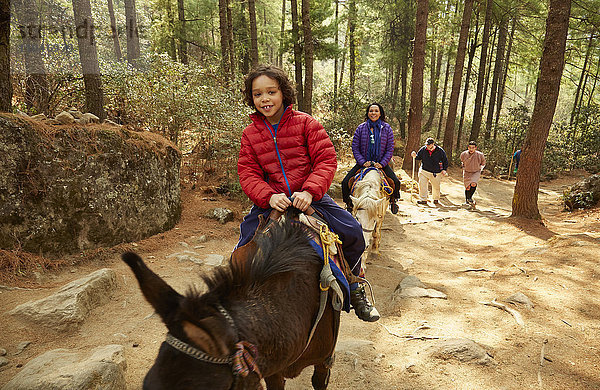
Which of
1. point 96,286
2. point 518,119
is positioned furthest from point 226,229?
point 518,119

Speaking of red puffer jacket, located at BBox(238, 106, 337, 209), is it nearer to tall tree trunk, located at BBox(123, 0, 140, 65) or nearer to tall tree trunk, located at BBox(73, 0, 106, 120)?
tall tree trunk, located at BBox(73, 0, 106, 120)

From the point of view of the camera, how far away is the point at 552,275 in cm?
521

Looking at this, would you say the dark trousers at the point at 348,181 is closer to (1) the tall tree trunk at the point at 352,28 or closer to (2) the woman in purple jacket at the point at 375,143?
(2) the woman in purple jacket at the point at 375,143

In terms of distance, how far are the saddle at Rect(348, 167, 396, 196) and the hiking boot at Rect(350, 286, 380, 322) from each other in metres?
4.20

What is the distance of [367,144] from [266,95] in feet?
18.6

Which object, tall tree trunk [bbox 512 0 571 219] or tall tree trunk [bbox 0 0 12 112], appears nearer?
tall tree trunk [bbox 0 0 12 112]

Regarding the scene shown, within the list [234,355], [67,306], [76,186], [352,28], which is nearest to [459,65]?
[352,28]

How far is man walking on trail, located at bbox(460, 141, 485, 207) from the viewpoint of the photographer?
38.3ft

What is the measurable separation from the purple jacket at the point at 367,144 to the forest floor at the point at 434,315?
2.16 metres

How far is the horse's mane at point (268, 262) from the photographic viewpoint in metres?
1.48

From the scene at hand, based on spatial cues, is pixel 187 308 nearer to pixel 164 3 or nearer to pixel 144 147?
pixel 144 147

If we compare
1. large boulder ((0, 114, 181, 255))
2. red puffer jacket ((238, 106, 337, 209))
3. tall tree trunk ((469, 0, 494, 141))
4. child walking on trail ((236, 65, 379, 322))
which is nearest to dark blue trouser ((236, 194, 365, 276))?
child walking on trail ((236, 65, 379, 322))

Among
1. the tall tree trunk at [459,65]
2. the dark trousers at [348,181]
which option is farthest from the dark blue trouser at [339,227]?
the tall tree trunk at [459,65]

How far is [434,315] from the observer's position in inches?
174
